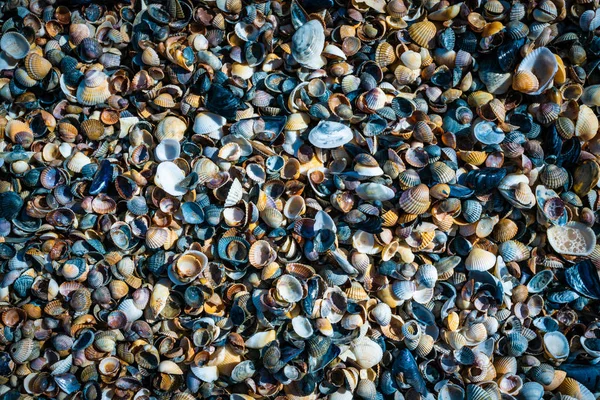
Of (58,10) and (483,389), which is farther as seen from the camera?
(58,10)

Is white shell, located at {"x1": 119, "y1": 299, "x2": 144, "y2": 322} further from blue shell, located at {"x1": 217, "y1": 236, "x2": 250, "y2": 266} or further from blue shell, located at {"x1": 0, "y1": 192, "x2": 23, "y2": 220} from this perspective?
blue shell, located at {"x1": 0, "y1": 192, "x2": 23, "y2": 220}

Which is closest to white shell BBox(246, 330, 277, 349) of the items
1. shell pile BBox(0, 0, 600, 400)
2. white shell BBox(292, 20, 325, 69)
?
shell pile BBox(0, 0, 600, 400)

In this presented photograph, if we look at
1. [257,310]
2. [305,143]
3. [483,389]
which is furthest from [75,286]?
[483,389]

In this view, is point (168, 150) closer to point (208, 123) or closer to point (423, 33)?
point (208, 123)

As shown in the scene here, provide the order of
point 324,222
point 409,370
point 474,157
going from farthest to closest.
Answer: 1. point 474,157
2. point 324,222
3. point 409,370

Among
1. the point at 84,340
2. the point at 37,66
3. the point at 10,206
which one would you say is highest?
the point at 37,66

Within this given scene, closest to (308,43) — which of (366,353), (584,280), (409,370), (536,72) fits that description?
(536,72)

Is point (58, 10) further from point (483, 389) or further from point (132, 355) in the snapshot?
point (483, 389)
